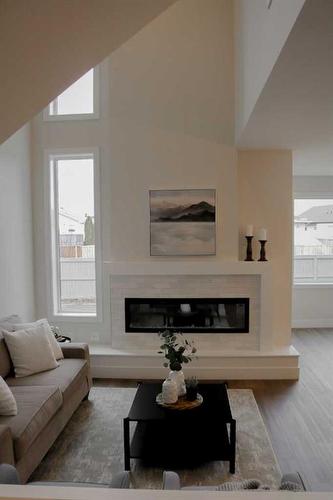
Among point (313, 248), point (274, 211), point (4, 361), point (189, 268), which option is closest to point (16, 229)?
point (4, 361)

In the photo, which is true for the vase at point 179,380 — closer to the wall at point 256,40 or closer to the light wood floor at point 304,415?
the light wood floor at point 304,415

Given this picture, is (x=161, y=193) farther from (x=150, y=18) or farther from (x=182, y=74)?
(x=150, y=18)

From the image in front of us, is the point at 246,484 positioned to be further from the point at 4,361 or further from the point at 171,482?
the point at 4,361

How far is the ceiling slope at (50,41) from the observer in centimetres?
107

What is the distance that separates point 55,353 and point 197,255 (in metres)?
1.95

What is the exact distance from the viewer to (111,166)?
4.51 m

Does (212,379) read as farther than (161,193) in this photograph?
No

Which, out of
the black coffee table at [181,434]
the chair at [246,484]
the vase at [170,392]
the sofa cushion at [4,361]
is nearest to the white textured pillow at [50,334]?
the sofa cushion at [4,361]

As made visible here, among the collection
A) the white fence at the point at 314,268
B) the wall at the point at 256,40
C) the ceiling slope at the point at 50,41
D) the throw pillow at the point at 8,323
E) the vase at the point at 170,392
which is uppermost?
the wall at the point at 256,40

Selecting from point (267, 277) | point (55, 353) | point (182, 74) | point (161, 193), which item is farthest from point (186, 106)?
point (55, 353)

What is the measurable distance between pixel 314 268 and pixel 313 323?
3.07ft

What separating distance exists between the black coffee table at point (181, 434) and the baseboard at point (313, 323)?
369cm

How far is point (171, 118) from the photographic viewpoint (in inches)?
175

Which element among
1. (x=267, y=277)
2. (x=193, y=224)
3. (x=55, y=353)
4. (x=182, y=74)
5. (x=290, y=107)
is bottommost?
(x=55, y=353)
